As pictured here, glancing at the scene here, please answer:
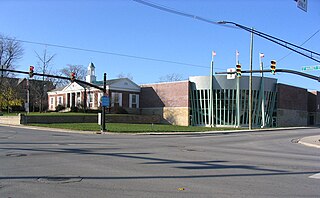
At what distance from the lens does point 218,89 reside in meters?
53.1

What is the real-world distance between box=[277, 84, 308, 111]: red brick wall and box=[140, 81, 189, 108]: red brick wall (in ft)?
54.3

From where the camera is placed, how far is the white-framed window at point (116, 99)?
56.1 metres

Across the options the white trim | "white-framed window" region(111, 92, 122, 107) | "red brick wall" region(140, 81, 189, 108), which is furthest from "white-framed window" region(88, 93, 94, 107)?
the white trim

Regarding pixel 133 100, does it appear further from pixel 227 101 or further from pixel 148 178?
pixel 148 178

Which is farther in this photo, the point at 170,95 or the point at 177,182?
the point at 170,95

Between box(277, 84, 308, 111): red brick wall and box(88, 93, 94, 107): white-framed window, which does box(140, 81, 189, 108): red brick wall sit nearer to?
box(88, 93, 94, 107): white-framed window

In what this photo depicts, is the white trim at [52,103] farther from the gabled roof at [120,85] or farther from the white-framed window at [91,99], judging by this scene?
the white-framed window at [91,99]

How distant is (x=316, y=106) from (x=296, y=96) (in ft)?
39.5

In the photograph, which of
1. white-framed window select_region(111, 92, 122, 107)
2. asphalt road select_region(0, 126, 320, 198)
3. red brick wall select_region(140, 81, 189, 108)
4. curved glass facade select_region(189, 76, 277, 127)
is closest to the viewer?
asphalt road select_region(0, 126, 320, 198)

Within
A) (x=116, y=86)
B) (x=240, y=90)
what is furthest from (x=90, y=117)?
(x=240, y=90)

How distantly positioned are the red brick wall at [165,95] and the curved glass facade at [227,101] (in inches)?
51.8

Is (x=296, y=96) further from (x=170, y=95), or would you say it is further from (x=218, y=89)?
(x=170, y=95)

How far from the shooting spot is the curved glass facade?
52688 millimetres

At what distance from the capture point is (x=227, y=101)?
173ft
